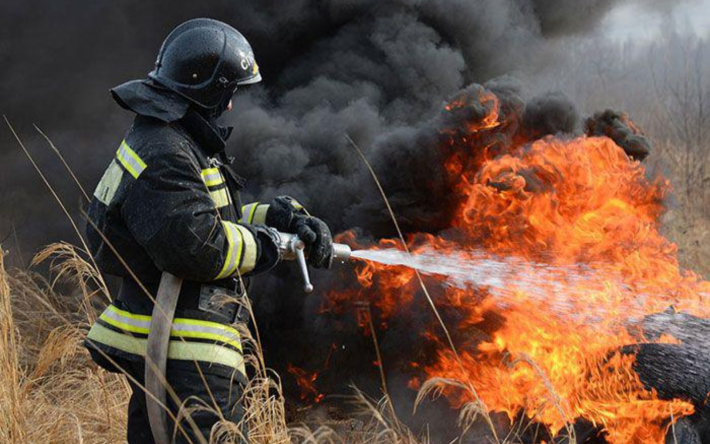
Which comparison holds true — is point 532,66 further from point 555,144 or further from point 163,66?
point 163,66

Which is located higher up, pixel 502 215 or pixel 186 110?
pixel 186 110

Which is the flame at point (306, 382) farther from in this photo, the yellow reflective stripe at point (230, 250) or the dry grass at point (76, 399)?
the yellow reflective stripe at point (230, 250)

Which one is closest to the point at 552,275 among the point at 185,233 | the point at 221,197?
the point at 221,197

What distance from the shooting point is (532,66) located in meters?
7.05

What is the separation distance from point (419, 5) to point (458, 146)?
6.05 feet

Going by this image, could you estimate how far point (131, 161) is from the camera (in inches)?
100

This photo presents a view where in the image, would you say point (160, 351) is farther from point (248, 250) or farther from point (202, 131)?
point (202, 131)

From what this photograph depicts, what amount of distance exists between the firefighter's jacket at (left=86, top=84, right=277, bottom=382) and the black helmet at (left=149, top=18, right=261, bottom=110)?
0.40 ft

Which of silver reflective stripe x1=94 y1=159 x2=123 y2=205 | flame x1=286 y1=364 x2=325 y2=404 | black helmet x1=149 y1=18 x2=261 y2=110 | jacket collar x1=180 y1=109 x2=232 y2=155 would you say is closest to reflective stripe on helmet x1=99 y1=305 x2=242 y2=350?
silver reflective stripe x1=94 y1=159 x2=123 y2=205

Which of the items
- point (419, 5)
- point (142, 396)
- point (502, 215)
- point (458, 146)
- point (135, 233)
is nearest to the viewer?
point (135, 233)

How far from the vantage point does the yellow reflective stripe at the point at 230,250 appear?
2539 mm

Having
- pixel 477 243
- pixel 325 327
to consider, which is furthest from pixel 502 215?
pixel 325 327

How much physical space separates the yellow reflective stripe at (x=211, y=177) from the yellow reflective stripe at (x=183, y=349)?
626 millimetres

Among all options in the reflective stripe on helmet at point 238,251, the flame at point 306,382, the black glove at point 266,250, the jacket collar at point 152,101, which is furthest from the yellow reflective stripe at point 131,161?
the flame at point 306,382
